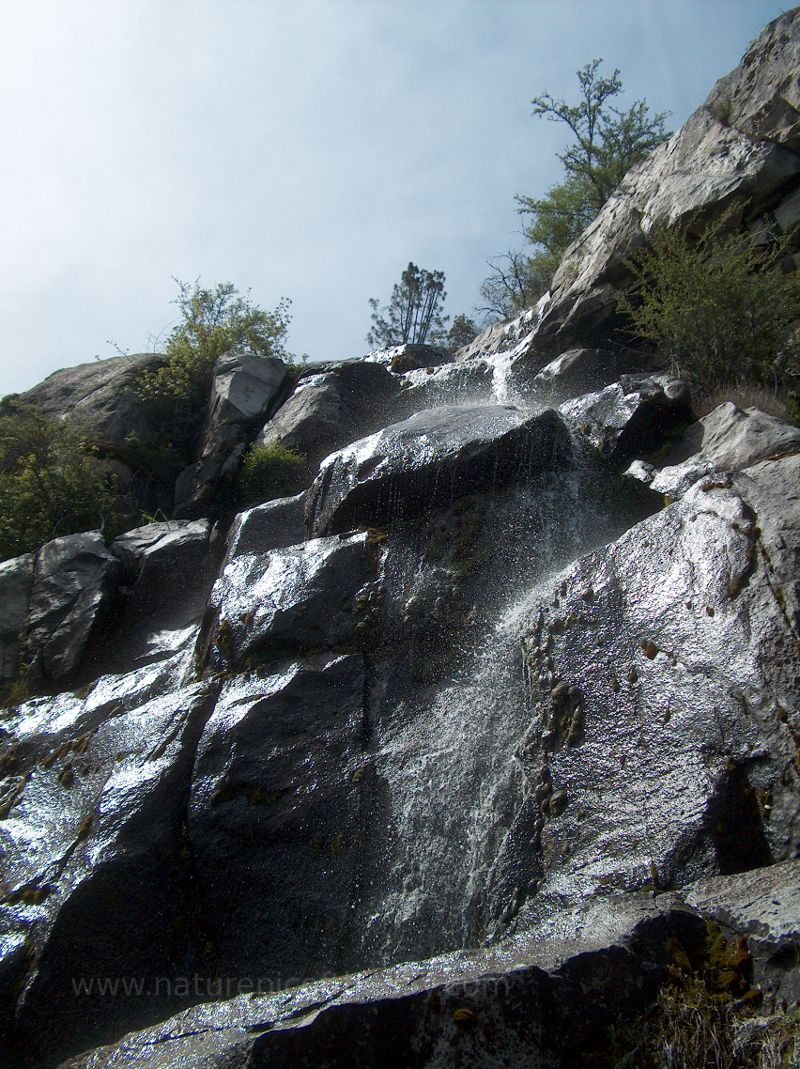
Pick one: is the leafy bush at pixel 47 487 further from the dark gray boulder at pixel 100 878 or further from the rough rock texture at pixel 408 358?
the dark gray boulder at pixel 100 878

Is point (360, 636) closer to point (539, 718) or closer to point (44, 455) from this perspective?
point (539, 718)

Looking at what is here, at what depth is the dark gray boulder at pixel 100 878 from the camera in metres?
5.41

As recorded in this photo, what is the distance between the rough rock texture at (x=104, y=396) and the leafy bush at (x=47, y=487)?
54.6 inches

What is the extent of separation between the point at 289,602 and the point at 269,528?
294cm

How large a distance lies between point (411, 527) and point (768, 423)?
13.8ft

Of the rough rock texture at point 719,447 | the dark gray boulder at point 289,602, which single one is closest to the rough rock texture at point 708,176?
the rough rock texture at point 719,447

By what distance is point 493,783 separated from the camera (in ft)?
20.0

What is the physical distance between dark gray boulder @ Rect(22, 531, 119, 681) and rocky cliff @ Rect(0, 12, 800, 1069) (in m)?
0.08

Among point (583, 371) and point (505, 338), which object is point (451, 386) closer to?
point (505, 338)

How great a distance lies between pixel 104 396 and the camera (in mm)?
18766

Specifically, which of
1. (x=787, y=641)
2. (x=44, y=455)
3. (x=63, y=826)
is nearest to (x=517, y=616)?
(x=787, y=641)

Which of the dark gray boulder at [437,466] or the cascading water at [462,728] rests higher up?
the dark gray boulder at [437,466]

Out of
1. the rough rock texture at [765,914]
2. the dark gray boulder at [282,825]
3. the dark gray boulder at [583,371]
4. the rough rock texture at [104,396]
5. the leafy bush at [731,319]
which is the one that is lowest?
the rough rock texture at [765,914]

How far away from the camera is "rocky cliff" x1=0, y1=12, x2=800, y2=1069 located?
3.76 metres
